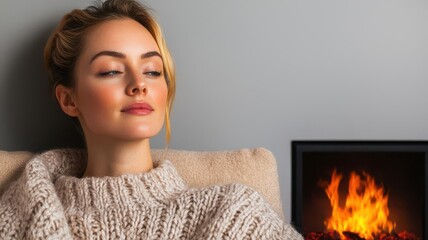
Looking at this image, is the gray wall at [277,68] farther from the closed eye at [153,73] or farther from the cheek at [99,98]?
the cheek at [99,98]

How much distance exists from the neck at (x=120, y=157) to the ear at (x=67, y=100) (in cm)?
10

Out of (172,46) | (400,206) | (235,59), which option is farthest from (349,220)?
(172,46)

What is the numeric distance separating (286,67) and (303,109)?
141mm

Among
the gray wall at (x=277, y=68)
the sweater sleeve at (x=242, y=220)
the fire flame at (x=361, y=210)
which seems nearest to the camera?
the sweater sleeve at (x=242, y=220)

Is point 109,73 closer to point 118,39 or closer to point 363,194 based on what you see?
point 118,39

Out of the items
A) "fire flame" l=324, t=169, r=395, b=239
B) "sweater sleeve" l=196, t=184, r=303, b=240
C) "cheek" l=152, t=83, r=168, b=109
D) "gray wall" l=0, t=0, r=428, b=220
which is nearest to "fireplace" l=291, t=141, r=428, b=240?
"fire flame" l=324, t=169, r=395, b=239

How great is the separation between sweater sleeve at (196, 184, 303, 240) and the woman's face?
0.87 feet

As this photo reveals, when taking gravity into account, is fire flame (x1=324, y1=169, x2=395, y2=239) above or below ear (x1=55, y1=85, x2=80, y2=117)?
below

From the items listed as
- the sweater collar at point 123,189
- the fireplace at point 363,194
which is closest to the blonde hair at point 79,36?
the sweater collar at point 123,189

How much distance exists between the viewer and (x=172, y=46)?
1.66 m

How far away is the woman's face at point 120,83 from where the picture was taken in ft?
4.26

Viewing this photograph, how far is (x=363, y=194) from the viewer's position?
1.79m

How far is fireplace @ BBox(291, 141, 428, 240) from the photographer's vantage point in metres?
1.73

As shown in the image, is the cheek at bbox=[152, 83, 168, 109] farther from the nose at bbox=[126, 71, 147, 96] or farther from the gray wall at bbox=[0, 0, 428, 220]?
the gray wall at bbox=[0, 0, 428, 220]
